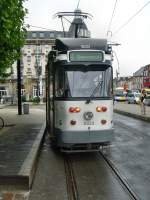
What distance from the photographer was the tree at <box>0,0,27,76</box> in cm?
1354

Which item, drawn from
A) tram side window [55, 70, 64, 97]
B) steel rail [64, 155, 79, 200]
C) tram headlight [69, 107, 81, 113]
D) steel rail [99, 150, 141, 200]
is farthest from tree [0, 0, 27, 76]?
steel rail [99, 150, 141, 200]

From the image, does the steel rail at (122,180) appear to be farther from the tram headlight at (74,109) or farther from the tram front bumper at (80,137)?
the tram headlight at (74,109)

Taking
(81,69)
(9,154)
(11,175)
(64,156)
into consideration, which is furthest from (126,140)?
(11,175)

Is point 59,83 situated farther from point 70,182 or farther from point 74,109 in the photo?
point 70,182

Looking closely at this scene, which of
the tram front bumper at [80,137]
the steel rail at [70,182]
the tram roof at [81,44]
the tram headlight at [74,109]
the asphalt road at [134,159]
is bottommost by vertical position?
the steel rail at [70,182]

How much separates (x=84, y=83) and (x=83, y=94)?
0.30m

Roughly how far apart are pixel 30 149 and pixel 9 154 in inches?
39.0

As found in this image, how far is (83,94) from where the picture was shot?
1276cm

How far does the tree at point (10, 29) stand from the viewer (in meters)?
13.5

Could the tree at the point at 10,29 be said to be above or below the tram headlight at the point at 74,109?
above

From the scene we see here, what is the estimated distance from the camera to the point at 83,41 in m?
13.1

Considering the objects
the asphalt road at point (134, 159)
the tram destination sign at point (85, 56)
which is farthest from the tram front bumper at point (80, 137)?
the tram destination sign at point (85, 56)

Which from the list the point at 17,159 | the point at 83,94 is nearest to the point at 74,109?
the point at 83,94

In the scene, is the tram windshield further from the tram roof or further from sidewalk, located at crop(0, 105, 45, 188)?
sidewalk, located at crop(0, 105, 45, 188)
